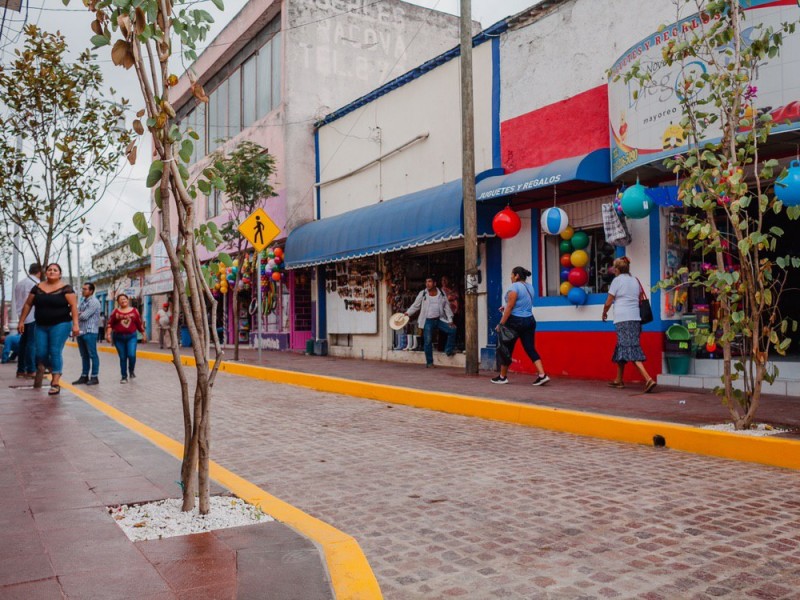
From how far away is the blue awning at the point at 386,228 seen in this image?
1223 cm

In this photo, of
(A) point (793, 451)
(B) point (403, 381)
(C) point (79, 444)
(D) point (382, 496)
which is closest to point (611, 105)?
(B) point (403, 381)

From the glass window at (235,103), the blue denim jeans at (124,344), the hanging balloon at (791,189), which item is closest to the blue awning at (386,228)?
the blue denim jeans at (124,344)

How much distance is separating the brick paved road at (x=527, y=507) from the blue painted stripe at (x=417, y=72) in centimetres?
777

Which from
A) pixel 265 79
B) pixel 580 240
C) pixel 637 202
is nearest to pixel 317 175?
pixel 265 79

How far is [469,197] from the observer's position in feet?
37.2

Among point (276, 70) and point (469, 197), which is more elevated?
point (276, 70)

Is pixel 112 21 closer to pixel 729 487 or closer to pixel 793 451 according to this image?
pixel 729 487

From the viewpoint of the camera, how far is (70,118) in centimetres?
1094

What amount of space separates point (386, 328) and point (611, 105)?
7695mm

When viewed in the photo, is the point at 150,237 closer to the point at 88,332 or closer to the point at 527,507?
the point at 527,507

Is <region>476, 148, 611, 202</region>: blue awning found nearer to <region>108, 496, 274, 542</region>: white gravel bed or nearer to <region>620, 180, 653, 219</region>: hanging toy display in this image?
<region>620, 180, 653, 219</region>: hanging toy display

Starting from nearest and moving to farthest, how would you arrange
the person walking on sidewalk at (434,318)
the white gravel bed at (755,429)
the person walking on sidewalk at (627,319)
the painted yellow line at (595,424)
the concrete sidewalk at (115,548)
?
the concrete sidewalk at (115,548) < the painted yellow line at (595,424) < the white gravel bed at (755,429) < the person walking on sidewalk at (627,319) < the person walking on sidewalk at (434,318)

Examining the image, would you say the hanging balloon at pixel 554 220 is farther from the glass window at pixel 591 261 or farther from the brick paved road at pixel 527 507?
the brick paved road at pixel 527 507

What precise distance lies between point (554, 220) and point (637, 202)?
1606mm
